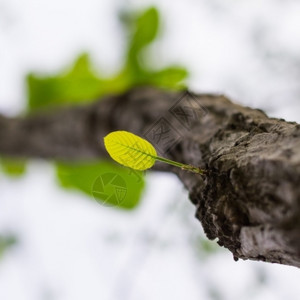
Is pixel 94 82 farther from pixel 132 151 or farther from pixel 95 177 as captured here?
Answer: pixel 132 151

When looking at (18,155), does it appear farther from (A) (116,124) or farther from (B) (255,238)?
(B) (255,238)

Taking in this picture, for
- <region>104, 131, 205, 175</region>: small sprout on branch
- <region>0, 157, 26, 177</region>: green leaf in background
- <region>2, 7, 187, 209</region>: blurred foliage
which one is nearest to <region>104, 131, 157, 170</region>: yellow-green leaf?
<region>104, 131, 205, 175</region>: small sprout on branch

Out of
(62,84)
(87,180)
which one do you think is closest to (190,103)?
(87,180)

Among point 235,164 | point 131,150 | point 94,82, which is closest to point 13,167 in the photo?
point 94,82

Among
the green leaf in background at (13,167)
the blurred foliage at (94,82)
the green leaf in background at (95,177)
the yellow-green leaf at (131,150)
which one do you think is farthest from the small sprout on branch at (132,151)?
the green leaf in background at (13,167)

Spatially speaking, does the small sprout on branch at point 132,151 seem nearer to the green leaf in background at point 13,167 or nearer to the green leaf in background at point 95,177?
the green leaf in background at point 95,177

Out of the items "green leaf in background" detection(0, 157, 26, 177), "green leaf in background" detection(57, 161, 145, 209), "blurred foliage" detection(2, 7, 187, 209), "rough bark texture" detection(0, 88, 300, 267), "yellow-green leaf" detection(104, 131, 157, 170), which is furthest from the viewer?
"green leaf in background" detection(0, 157, 26, 177)

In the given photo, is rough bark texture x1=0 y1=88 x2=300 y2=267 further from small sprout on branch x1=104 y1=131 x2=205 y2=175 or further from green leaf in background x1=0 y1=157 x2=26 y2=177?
green leaf in background x1=0 y1=157 x2=26 y2=177
